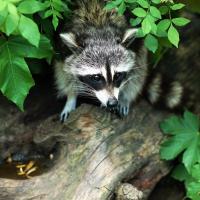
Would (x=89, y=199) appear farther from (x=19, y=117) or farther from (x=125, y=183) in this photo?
(x=19, y=117)

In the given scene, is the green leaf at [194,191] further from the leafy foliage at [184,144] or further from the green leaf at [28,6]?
the green leaf at [28,6]

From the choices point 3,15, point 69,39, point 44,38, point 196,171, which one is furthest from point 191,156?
point 3,15

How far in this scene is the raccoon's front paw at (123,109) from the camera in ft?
12.2

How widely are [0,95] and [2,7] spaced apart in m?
1.28

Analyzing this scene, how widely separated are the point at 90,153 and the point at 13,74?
0.74 meters

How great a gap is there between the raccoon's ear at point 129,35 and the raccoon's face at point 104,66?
0.04 meters

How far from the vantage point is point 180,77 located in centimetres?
410

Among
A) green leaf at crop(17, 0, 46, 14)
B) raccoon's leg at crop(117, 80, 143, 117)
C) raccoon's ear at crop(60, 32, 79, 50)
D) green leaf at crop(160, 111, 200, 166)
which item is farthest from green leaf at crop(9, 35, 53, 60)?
green leaf at crop(160, 111, 200, 166)

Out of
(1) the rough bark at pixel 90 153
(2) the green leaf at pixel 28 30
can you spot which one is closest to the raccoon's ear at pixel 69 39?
(1) the rough bark at pixel 90 153

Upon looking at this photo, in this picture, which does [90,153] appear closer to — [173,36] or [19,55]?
[19,55]

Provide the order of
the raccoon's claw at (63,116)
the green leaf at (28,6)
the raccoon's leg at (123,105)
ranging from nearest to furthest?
1. the green leaf at (28,6)
2. the raccoon's claw at (63,116)
3. the raccoon's leg at (123,105)

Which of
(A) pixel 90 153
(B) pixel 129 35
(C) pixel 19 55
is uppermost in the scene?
(C) pixel 19 55

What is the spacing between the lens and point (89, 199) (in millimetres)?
3275

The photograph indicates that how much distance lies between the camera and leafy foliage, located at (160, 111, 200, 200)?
3576 mm
